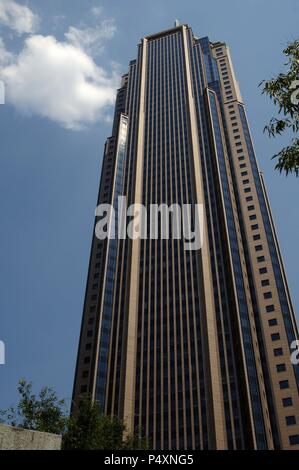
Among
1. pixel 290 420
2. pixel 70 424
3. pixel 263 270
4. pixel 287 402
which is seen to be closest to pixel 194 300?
pixel 263 270

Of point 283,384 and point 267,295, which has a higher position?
point 267,295

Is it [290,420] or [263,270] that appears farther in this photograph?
[263,270]

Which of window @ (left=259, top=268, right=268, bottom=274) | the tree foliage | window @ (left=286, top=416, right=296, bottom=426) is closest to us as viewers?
the tree foliage

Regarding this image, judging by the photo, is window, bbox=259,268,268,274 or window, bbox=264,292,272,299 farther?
window, bbox=259,268,268,274

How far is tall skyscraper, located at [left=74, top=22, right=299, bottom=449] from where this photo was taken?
77000 millimetres

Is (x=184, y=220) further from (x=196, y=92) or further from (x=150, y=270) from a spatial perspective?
(x=196, y=92)

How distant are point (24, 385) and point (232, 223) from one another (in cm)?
7474

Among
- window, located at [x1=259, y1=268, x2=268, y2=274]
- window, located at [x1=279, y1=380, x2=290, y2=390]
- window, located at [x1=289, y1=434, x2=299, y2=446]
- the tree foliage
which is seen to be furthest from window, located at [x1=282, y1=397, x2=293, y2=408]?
the tree foliage

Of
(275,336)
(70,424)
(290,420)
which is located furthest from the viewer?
(275,336)

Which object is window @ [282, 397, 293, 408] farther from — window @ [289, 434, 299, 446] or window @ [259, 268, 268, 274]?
window @ [259, 268, 268, 274]

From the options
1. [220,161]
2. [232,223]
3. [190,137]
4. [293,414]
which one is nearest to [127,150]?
[190,137]

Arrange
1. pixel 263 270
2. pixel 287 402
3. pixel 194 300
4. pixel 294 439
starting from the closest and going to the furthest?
pixel 294 439
pixel 287 402
pixel 194 300
pixel 263 270

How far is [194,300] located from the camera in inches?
3615

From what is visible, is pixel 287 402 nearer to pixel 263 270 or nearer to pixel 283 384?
pixel 283 384
